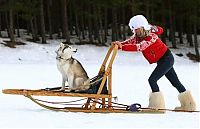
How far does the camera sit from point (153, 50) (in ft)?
23.0

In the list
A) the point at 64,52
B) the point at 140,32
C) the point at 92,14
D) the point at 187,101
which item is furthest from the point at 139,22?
the point at 92,14

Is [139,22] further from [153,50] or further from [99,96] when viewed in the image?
→ [99,96]

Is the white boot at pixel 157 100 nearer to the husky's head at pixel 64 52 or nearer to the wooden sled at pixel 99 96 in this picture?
the wooden sled at pixel 99 96

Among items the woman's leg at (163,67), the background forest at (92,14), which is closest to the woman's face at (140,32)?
the woman's leg at (163,67)

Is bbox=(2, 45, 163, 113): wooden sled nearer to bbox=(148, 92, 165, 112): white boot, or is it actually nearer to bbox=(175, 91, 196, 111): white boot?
bbox=(148, 92, 165, 112): white boot

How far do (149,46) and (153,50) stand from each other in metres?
0.12

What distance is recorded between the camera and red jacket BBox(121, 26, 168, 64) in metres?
6.84

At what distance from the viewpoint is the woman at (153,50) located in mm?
6906

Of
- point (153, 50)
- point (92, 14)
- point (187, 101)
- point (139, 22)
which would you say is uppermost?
point (92, 14)

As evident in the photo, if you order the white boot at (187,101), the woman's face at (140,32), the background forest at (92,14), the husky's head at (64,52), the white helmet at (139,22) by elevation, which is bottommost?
the white boot at (187,101)

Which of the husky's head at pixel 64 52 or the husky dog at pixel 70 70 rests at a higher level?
the husky's head at pixel 64 52

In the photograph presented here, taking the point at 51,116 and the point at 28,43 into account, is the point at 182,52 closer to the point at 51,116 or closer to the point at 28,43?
the point at 28,43

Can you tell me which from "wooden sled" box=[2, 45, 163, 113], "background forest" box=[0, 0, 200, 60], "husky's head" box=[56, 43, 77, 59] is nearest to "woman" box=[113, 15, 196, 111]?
"wooden sled" box=[2, 45, 163, 113]

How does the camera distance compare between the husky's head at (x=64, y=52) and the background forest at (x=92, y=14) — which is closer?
the husky's head at (x=64, y=52)
